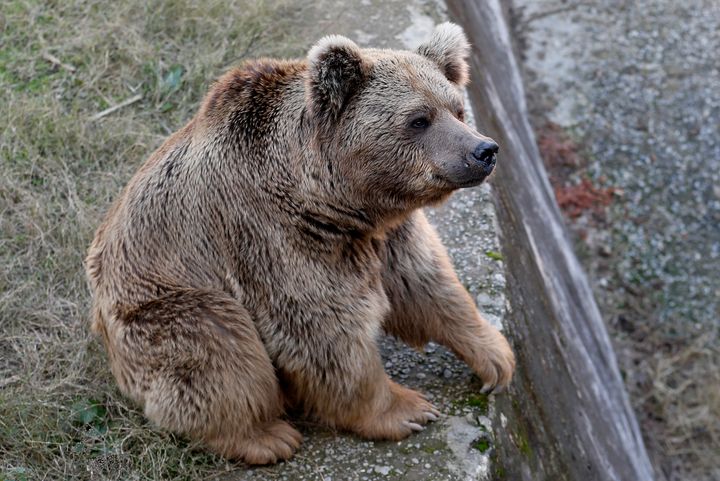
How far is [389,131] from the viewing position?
3773 mm

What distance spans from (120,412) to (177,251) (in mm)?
935

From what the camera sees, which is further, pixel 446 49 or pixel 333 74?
pixel 446 49

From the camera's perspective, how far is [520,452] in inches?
174

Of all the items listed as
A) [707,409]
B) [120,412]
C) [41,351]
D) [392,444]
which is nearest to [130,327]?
[120,412]

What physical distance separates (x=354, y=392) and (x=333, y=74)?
146 cm

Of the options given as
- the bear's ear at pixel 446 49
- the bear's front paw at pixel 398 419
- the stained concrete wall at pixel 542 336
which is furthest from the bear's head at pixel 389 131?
the stained concrete wall at pixel 542 336

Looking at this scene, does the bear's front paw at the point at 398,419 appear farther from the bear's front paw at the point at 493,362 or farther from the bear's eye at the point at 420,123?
the bear's eye at the point at 420,123

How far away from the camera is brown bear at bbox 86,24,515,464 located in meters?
3.80

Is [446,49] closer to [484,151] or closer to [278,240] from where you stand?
[484,151]

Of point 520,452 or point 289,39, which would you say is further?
point 289,39

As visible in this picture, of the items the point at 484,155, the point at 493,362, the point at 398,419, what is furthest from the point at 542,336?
the point at 484,155

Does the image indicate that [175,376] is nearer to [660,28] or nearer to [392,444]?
[392,444]

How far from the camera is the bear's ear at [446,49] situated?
4004mm

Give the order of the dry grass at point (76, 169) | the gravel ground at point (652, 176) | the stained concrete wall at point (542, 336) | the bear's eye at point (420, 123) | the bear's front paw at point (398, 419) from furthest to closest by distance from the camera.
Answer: the gravel ground at point (652, 176), the stained concrete wall at point (542, 336), the dry grass at point (76, 169), the bear's front paw at point (398, 419), the bear's eye at point (420, 123)
